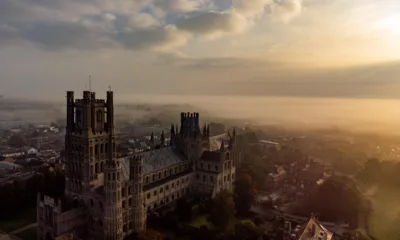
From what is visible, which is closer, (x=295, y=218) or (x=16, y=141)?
(x=295, y=218)

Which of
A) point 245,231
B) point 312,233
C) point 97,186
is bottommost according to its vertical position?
point 245,231

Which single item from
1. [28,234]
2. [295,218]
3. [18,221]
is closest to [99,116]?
[28,234]

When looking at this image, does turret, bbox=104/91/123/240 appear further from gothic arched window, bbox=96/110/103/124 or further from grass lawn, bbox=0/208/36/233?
grass lawn, bbox=0/208/36/233

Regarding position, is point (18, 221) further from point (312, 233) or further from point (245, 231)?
point (312, 233)

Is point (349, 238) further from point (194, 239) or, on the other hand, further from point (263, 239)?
point (194, 239)

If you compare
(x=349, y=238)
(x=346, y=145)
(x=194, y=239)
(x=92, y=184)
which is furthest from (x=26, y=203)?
(x=346, y=145)

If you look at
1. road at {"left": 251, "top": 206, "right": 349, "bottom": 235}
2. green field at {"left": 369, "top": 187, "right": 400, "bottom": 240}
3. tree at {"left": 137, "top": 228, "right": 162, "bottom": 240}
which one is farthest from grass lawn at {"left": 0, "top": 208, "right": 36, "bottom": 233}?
green field at {"left": 369, "top": 187, "right": 400, "bottom": 240}
